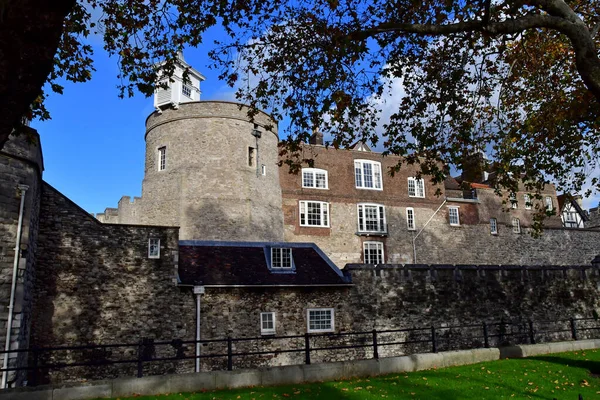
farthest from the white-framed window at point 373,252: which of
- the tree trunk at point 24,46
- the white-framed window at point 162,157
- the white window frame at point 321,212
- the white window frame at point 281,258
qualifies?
the tree trunk at point 24,46

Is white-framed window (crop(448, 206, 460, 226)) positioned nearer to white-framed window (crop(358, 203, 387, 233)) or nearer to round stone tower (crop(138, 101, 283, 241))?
white-framed window (crop(358, 203, 387, 233))

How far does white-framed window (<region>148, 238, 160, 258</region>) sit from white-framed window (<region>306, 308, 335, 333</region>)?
647cm

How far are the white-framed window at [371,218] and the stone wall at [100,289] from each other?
21115 mm

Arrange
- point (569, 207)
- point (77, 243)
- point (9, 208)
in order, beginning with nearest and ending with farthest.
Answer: point (9, 208), point (77, 243), point (569, 207)

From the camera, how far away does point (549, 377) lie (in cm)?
1177

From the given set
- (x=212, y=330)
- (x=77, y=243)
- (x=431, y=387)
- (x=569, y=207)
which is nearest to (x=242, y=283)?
(x=212, y=330)

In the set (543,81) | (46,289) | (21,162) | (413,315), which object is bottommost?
(413,315)

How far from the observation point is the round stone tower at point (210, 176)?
97.7 ft

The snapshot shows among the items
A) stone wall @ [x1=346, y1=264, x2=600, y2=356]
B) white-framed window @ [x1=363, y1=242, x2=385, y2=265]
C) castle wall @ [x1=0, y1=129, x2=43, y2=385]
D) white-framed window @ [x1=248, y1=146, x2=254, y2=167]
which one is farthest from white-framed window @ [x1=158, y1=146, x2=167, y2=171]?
castle wall @ [x1=0, y1=129, x2=43, y2=385]

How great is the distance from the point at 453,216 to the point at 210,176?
72.6 ft

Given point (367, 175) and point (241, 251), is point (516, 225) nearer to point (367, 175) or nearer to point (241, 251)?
point (367, 175)

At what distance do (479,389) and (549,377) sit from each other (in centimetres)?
264

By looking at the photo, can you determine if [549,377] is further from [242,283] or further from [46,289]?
[46,289]

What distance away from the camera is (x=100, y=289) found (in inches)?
671
